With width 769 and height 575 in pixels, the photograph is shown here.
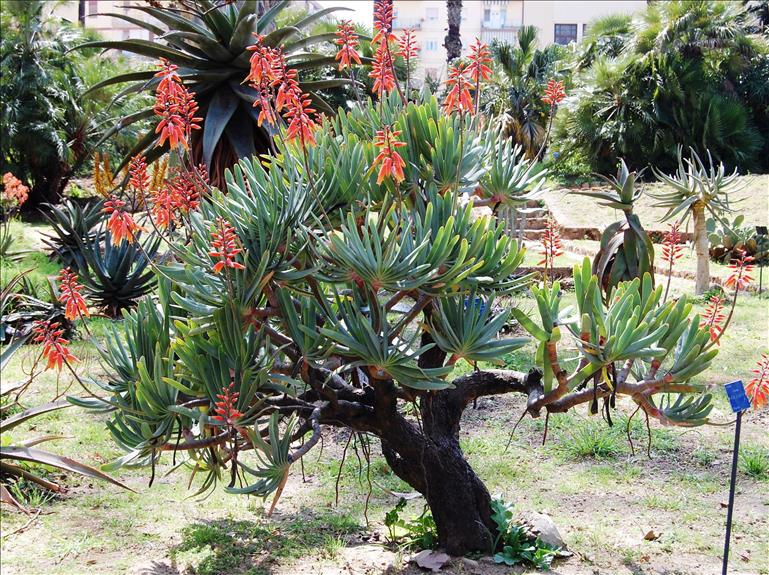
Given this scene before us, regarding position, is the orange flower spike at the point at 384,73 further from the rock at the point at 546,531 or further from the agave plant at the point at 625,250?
the rock at the point at 546,531

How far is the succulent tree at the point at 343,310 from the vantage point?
9.77 ft

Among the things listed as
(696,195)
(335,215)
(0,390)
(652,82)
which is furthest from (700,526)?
(652,82)

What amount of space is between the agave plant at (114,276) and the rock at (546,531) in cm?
551

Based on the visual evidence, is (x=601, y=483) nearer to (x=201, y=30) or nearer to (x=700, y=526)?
(x=700, y=526)

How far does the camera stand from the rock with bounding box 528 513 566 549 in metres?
3.95

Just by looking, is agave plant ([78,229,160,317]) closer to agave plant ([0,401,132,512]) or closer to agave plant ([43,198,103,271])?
agave plant ([43,198,103,271])

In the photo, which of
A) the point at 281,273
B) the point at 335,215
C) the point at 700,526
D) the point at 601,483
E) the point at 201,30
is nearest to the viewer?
the point at 281,273

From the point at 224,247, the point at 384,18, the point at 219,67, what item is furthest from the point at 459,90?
the point at 219,67

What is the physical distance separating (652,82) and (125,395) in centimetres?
1862

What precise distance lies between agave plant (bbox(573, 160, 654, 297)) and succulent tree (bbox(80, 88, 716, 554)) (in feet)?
3.08

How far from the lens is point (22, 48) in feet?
67.2

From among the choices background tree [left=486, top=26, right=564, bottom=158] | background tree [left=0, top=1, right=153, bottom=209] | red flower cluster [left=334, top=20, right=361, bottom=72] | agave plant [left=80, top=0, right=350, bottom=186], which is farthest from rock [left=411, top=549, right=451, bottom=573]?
background tree [left=486, top=26, right=564, bottom=158]

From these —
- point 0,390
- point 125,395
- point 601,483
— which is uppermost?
point 125,395

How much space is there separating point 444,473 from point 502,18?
53.3 meters
